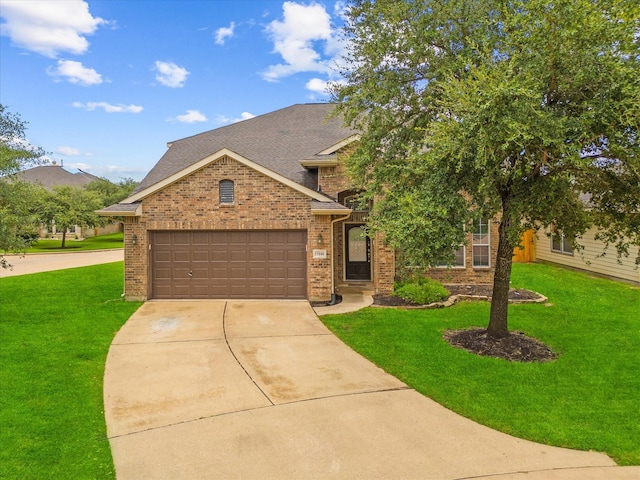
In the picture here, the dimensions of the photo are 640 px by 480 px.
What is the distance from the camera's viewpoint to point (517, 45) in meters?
6.20

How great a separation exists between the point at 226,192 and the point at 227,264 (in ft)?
7.05

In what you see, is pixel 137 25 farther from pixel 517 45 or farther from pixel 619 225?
pixel 619 225

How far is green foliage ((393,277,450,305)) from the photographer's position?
1157cm

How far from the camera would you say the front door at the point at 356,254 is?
→ 15000 mm

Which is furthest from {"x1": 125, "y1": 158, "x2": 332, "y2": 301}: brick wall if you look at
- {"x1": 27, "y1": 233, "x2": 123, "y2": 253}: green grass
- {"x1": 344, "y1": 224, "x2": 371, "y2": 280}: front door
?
{"x1": 27, "y1": 233, "x2": 123, "y2": 253}: green grass

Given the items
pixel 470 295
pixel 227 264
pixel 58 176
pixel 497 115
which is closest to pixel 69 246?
pixel 58 176

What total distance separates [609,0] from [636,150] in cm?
226

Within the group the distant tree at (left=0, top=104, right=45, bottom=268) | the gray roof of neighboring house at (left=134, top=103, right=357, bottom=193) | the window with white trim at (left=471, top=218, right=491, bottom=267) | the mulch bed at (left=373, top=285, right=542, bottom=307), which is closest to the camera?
the distant tree at (left=0, top=104, right=45, bottom=268)

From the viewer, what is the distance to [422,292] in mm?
11656

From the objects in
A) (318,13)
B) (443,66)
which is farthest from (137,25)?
(443,66)

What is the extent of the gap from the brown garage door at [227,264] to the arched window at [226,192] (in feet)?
3.23

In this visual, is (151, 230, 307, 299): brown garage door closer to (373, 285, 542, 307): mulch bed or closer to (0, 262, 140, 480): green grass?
(0, 262, 140, 480): green grass

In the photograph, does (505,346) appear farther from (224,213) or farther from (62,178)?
(62,178)

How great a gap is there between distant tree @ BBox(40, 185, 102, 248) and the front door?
22.7 meters
